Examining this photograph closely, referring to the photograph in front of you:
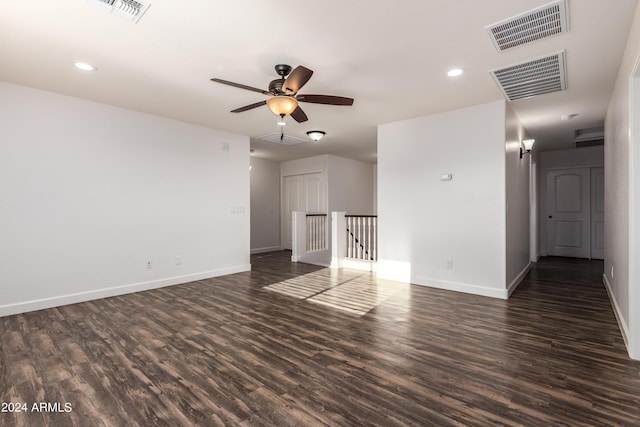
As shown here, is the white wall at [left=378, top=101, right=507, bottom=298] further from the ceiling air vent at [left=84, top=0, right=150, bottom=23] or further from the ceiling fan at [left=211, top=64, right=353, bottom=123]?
the ceiling air vent at [left=84, top=0, right=150, bottom=23]

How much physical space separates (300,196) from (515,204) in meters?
5.33

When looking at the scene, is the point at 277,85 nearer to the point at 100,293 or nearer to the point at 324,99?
the point at 324,99

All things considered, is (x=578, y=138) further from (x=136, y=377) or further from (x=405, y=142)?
(x=136, y=377)

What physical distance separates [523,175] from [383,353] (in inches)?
183

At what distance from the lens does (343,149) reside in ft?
24.2

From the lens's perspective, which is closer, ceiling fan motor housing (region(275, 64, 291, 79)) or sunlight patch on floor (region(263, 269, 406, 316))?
ceiling fan motor housing (region(275, 64, 291, 79))

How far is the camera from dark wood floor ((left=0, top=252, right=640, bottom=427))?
178 centimetres

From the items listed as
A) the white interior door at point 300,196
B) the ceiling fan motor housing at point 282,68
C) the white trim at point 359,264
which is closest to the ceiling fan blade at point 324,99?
the ceiling fan motor housing at point 282,68

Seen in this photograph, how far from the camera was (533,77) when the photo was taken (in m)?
3.28

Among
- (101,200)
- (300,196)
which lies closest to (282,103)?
(101,200)

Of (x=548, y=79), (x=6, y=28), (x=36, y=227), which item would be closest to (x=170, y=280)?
(x=36, y=227)

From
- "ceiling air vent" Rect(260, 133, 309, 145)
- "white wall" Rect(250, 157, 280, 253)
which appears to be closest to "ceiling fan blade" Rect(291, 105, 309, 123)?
"ceiling air vent" Rect(260, 133, 309, 145)

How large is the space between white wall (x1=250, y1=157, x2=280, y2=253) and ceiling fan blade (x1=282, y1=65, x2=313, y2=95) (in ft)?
18.8

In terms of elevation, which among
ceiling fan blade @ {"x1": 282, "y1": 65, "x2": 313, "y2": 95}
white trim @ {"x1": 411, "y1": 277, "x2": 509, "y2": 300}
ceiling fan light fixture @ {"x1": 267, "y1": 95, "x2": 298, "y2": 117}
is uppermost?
ceiling fan blade @ {"x1": 282, "y1": 65, "x2": 313, "y2": 95}
